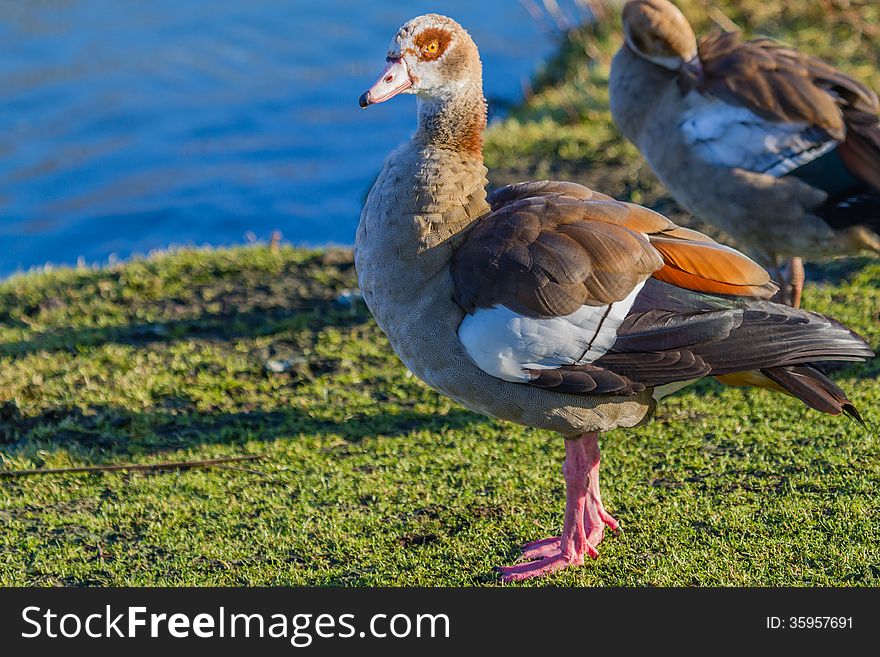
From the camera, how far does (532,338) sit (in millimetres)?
3584

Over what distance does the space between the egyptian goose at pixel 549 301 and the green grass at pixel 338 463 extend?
0.40 meters

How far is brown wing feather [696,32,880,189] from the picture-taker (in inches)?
200

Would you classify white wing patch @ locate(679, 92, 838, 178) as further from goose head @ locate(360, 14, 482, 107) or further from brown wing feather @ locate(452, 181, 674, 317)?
goose head @ locate(360, 14, 482, 107)

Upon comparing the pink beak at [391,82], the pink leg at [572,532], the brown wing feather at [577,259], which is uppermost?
the pink beak at [391,82]

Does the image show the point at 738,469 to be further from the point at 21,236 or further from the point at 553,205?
the point at 21,236

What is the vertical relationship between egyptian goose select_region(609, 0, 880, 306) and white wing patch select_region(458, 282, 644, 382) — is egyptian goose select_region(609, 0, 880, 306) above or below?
above

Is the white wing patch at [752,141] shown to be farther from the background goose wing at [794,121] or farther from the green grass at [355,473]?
the green grass at [355,473]

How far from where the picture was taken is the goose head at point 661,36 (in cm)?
567

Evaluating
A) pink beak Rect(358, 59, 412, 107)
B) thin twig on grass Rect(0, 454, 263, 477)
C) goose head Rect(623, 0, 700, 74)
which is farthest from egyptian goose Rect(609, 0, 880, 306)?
thin twig on grass Rect(0, 454, 263, 477)

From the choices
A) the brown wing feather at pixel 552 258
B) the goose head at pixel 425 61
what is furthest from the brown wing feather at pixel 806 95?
the goose head at pixel 425 61

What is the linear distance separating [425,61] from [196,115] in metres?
7.73

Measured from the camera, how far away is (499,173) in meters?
7.65

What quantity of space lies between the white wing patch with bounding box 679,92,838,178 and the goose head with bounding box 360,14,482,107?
1.83m

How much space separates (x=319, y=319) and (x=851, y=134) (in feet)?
9.26
